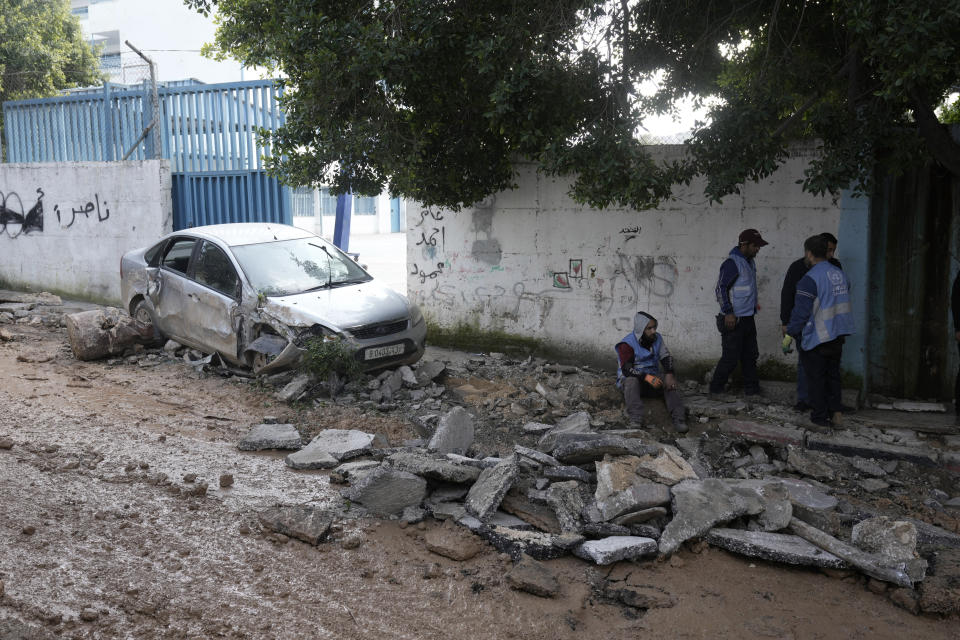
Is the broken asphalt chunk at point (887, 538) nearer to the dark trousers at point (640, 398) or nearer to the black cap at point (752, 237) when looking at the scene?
the dark trousers at point (640, 398)

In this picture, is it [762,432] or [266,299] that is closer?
[762,432]

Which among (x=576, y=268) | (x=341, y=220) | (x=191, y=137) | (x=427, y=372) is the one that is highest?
(x=191, y=137)

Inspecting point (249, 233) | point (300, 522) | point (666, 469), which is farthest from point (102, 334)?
point (666, 469)

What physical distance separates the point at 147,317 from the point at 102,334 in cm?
64

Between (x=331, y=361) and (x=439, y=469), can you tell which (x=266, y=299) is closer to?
(x=331, y=361)

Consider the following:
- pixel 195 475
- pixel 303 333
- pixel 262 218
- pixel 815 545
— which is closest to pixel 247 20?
pixel 303 333

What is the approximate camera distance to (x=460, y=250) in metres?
9.88

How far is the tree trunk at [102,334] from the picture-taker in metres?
9.13

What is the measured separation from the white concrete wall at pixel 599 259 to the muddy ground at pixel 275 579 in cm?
423

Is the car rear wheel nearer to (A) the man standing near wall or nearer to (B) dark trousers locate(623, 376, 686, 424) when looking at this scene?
(B) dark trousers locate(623, 376, 686, 424)

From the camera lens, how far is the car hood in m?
7.78

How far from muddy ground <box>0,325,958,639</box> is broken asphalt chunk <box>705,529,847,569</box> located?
8 centimetres

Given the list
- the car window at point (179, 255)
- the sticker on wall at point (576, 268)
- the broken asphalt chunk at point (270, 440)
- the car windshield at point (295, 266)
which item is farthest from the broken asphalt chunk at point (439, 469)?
the car window at point (179, 255)

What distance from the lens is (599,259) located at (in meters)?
8.95
